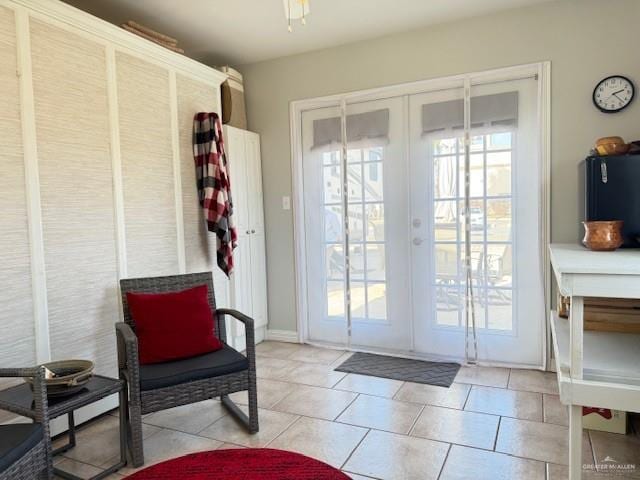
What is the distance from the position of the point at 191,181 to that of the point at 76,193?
87cm

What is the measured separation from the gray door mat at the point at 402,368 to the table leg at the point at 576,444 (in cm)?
125

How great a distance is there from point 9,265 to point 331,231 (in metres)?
2.23

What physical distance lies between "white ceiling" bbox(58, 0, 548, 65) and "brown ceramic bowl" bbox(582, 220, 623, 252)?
5.45ft

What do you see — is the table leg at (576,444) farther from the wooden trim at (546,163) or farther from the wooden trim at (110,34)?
the wooden trim at (110,34)

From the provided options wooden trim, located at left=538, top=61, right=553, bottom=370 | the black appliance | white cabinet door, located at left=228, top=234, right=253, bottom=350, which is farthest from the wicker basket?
wooden trim, located at left=538, top=61, right=553, bottom=370

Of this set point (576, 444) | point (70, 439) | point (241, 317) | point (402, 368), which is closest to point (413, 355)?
point (402, 368)

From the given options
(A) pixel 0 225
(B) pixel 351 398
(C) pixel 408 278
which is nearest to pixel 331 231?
(C) pixel 408 278

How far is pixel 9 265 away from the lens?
2.07 metres

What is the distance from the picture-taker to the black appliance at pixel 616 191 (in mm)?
2277

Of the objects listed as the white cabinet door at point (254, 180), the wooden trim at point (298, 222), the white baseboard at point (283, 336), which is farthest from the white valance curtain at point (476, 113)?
the white baseboard at point (283, 336)

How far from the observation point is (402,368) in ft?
10.5

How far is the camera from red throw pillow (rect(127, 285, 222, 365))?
2.29 m

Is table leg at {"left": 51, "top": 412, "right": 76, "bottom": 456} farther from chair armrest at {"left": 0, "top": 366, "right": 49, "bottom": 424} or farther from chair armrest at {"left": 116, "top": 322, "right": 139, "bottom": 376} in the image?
chair armrest at {"left": 0, "top": 366, "right": 49, "bottom": 424}

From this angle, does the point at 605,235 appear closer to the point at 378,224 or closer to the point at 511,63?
the point at 511,63
